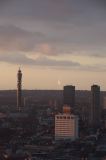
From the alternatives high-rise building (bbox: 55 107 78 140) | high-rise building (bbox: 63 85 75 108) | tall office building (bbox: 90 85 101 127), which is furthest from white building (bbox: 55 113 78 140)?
high-rise building (bbox: 63 85 75 108)

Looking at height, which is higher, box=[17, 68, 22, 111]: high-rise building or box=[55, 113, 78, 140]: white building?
box=[17, 68, 22, 111]: high-rise building

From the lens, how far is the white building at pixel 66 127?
17.4 metres

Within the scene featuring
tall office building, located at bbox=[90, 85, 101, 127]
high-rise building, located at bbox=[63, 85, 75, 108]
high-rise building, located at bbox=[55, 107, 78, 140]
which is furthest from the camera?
high-rise building, located at bbox=[63, 85, 75, 108]

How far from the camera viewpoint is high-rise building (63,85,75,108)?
2356cm

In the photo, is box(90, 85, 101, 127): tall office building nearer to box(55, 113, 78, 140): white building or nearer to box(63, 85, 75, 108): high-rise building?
box(63, 85, 75, 108): high-rise building

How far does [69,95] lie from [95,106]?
1.47 m

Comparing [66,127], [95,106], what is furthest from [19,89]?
[66,127]

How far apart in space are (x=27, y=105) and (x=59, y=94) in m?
1.58

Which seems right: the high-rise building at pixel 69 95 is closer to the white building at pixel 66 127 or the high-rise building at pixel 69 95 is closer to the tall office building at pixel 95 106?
the tall office building at pixel 95 106

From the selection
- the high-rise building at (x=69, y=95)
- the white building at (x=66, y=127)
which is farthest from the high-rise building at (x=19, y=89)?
the white building at (x=66, y=127)

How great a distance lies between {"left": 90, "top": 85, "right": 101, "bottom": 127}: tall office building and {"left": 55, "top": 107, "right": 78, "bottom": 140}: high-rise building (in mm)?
2236

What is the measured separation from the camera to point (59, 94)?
86.7ft

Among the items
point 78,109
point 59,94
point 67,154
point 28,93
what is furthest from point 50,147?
point 28,93

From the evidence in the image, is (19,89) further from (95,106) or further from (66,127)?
(66,127)
